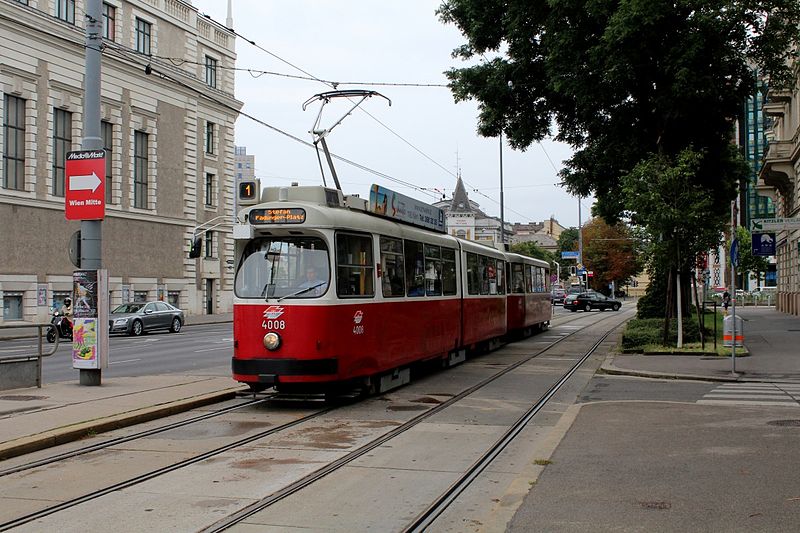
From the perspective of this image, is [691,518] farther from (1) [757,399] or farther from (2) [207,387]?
(2) [207,387]

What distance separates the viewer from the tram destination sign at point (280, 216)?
12.1 m

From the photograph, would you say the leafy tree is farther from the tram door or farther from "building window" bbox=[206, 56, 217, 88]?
the tram door

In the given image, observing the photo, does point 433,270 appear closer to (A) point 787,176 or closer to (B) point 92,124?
(B) point 92,124

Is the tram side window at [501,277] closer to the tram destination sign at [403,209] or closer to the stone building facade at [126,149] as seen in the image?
the tram destination sign at [403,209]

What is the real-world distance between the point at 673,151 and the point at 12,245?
30.3 metres

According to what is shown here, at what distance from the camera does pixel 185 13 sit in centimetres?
5391

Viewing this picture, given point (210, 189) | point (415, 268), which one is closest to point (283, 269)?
point (415, 268)

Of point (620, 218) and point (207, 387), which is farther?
point (620, 218)

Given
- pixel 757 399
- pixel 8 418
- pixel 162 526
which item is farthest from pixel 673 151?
pixel 162 526

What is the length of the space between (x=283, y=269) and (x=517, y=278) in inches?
632

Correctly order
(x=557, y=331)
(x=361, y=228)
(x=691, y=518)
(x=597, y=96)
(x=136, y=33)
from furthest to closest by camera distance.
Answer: (x=136, y=33)
(x=557, y=331)
(x=597, y=96)
(x=361, y=228)
(x=691, y=518)

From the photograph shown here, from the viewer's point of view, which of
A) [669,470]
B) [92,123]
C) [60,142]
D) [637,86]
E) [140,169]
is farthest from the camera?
[140,169]

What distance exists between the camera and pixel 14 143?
132 ft

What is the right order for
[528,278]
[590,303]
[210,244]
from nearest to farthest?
[528,278]
[210,244]
[590,303]
